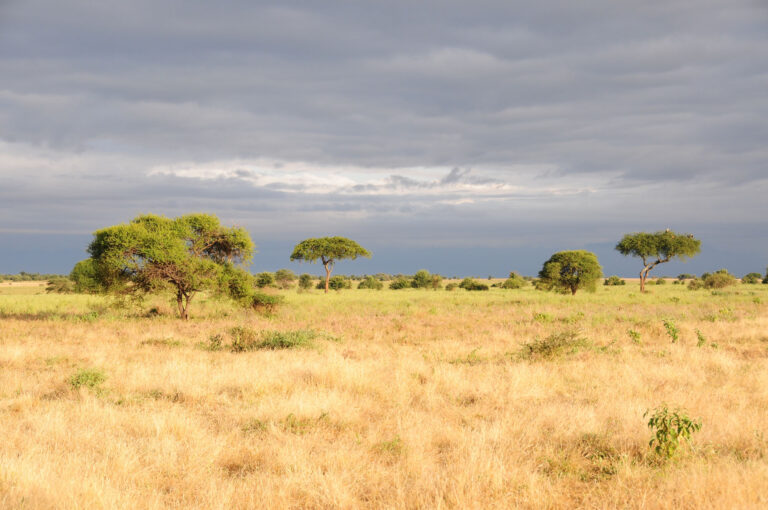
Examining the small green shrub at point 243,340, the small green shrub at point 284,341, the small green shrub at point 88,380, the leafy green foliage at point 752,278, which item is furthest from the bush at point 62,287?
the leafy green foliage at point 752,278

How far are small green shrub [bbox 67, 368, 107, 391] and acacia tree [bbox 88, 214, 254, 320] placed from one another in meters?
14.5

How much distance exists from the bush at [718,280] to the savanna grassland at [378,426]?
5911 centimetres

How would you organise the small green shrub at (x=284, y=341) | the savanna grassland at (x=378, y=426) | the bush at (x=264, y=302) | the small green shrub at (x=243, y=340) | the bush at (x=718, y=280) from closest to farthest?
the savanna grassland at (x=378, y=426) < the small green shrub at (x=243, y=340) < the small green shrub at (x=284, y=341) < the bush at (x=264, y=302) < the bush at (x=718, y=280)

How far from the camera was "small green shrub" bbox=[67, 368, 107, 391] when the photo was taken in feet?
33.9

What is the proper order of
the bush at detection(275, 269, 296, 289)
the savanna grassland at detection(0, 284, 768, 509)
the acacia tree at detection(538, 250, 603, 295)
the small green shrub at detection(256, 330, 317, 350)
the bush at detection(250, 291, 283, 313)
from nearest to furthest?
the savanna grassland at detection(0, 284, 768, 509) < the small green shrub at detection(256, 330, 317, 350) < the bush at detection(250, 291, 283, 313) < the acacia tree at detection(538, 250, 603, 295) < the bush at detection(275, 269, 296, 289)

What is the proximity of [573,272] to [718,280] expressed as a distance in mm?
28239

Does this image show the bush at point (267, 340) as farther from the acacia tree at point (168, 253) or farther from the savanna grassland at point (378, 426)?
the acacia tree at point (168, 253)

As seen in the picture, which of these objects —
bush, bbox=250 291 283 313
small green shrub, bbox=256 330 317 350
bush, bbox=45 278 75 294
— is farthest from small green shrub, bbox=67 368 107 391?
bush, bbox=45 278 75 294

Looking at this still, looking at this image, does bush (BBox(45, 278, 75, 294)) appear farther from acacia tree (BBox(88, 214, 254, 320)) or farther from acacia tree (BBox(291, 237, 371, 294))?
acacia tree (BBox(88, 214, 254, 320))

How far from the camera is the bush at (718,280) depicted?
6656 centimetres

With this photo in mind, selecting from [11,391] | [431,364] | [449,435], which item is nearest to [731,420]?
[449,435]

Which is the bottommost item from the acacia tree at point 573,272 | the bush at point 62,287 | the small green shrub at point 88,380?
the bush at point 62,287

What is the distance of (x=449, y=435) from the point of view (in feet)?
24.5

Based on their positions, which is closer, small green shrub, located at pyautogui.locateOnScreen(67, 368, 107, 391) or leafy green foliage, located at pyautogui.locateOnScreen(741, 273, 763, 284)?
small green shrub, located at pyautogui.locateOnScreen(67, 368, 107, 391)
